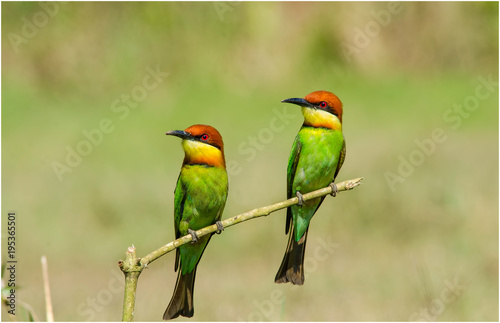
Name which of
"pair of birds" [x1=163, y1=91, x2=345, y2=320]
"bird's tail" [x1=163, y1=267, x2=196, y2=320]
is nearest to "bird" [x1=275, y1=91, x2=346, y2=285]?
"pair of birds" [x1=163, y1=91, x2=345, y2=320]

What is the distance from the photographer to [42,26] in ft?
36.3

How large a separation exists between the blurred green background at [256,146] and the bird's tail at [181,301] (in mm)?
1188

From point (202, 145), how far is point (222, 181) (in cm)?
24

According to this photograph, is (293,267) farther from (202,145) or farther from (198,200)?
(198,200)

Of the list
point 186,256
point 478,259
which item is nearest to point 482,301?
point 478,259

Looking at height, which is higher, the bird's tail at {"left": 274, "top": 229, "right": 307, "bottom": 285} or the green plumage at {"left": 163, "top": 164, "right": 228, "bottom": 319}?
the green plumage at {"left": 163, "top": 164, "right": 228, "bottom": 319}

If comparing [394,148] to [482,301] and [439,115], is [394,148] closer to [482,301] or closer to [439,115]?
[439,115]

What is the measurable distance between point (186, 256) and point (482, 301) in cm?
340

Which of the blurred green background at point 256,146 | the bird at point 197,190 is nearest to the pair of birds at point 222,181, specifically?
the bird at point 197,190

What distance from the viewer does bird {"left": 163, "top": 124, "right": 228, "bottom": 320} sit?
164 centimetres

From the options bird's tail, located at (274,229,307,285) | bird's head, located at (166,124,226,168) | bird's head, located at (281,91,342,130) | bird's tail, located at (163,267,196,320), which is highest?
bird's head, located at (281,91,342,130)

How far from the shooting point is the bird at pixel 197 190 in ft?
5.39

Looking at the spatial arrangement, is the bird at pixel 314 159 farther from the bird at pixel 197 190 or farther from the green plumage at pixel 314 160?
the bird at pixel 197 190

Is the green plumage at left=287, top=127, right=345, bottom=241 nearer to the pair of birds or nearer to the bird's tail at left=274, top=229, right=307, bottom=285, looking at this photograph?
the pair of birds
